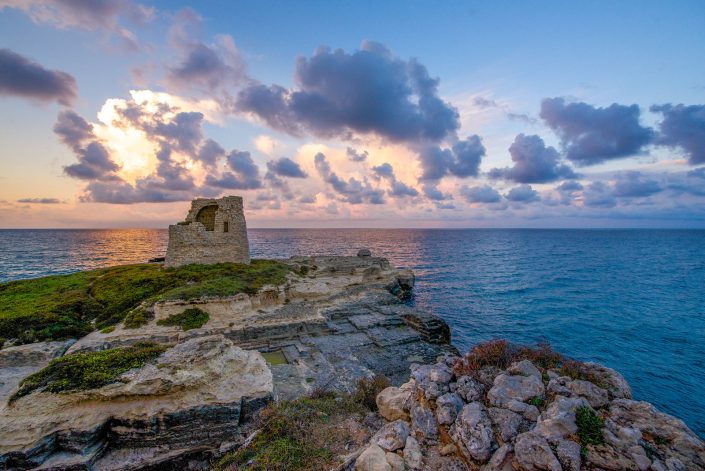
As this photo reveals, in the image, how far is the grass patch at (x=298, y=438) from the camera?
7.64m

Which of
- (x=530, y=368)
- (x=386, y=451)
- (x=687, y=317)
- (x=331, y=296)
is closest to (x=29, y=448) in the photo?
(x=386, y=451)

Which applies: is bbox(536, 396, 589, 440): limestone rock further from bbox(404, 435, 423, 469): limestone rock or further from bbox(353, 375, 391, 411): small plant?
bbox(353, 375, 391, 411): small plant

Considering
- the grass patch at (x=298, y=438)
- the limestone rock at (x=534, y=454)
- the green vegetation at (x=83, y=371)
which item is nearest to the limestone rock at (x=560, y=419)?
the limestone rock at (x=534, y=454)

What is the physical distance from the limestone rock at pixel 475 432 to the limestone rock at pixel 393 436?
1212 mm

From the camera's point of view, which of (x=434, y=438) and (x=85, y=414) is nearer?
(x=434, y=438)

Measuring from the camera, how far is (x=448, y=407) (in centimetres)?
763

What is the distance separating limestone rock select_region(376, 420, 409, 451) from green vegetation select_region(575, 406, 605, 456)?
370 cm

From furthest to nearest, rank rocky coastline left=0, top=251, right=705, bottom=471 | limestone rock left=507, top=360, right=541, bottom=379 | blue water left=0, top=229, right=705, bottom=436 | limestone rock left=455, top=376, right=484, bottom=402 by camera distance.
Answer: blue water left=0, top=229, right=705, bottom=436, limestone rock left=507, top=360, right=541, bottom=379, limestone rock left=455, top=376, right=484, bottom=402, rocky coastline left=0, top=251, right=705, bottom=471

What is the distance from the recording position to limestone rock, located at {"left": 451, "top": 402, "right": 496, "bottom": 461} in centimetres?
648

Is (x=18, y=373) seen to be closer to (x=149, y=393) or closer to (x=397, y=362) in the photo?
(x=149, y=393)

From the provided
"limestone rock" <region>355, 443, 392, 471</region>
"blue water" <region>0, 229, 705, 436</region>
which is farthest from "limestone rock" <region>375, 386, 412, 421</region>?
"blue water" <region>0, 229, 705, 436</region>

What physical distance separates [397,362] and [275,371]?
706 cm

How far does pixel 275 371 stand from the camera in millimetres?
14641

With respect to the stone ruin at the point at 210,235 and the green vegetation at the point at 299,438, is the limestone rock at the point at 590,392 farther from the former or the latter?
the stone ruin at the point at 210,235
